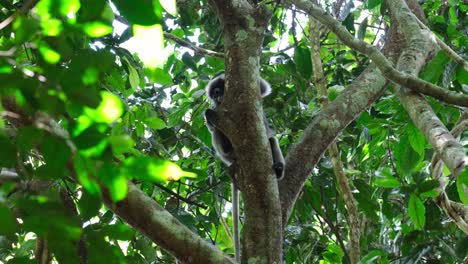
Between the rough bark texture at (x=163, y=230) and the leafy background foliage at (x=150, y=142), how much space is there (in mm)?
141

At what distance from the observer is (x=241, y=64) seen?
2.80 meters

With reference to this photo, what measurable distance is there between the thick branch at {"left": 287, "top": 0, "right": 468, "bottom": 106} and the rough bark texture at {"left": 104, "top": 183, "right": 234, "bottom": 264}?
39.3 inches

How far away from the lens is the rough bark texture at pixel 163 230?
2086 millimetres

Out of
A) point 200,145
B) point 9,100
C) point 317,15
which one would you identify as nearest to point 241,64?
point 317,15

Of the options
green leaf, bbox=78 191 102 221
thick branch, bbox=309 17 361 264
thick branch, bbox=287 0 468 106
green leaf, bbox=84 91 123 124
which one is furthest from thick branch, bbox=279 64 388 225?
green leaf, bbox=84 91 123 124

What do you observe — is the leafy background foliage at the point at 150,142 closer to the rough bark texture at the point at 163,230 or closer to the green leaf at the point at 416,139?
the green leaf at the point at 416,139

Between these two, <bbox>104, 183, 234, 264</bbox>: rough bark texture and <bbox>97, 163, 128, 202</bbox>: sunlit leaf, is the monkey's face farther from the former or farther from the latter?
<bbox>97, 163, 128, 202</bbox>: sunlit leaf

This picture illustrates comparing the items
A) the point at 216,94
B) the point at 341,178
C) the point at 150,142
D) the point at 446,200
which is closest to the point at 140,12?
the point at 446,200

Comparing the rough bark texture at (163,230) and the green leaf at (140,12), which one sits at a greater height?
the green leaf at (140,12)

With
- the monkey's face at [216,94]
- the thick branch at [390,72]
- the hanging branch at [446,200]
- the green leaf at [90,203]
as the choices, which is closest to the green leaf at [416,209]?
the hanging branch at [446,200]

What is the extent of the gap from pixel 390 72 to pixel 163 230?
1.12 m

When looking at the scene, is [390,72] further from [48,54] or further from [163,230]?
[48,54]

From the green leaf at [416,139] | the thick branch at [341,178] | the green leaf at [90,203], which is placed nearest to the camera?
the green leaf at [90,203]

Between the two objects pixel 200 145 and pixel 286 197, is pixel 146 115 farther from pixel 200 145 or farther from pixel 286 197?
pixel 286 197
